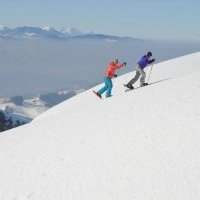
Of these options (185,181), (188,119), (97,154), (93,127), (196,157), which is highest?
(93,127)

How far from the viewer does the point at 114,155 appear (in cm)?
1205

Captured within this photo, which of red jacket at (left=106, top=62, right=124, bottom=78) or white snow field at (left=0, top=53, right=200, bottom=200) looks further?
red jacket at (left=106, top=62, right=124, bottom=78)

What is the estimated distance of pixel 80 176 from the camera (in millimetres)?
11250

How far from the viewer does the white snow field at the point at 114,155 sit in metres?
10.2

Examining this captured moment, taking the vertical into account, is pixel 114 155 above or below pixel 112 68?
below

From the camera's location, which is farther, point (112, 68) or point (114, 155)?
point (112, 68)

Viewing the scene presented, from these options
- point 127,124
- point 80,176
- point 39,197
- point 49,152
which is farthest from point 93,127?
point 39,197

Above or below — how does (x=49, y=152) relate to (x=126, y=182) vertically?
above

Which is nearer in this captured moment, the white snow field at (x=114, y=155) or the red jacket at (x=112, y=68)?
the white snow field at (x=114, y=155)

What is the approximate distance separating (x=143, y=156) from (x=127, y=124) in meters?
3.17

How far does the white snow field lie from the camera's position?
1016 centimetres

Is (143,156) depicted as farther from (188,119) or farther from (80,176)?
(188,119)

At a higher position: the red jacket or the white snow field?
the red jacket

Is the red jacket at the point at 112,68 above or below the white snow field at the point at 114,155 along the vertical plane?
above
